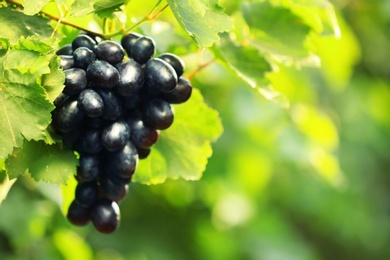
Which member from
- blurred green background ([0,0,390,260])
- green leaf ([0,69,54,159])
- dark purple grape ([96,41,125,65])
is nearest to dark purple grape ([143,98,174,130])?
dark purple grape ([96,41,125,65])

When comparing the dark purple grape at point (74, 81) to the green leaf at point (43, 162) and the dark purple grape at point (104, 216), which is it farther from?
the dark purple grape at point (104, 216)

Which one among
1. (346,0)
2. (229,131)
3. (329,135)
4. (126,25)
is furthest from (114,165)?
(346,0)

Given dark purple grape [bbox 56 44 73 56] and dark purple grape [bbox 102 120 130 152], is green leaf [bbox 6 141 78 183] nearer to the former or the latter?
dark purple grape [bbox 102 120 130 152]

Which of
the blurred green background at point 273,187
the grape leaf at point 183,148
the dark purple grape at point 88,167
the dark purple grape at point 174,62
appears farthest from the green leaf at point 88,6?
the blurred green background at point 273,187

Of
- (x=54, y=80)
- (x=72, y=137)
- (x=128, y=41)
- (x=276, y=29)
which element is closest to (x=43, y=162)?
(x=72, y=137)

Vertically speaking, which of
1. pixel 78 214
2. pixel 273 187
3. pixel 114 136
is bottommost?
pixel 273 187

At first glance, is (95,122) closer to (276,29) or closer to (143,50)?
(143,50)

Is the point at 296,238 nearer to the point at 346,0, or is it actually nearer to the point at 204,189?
the point at 204,189
